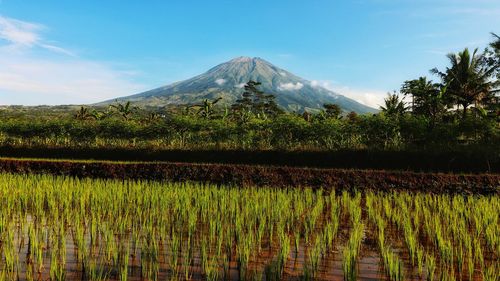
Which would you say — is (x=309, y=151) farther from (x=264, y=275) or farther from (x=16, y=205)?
(x=264, y=275)

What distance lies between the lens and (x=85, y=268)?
502 cm

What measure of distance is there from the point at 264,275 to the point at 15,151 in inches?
1145

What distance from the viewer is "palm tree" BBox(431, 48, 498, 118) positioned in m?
39.1

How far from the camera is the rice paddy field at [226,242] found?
501 centimetres

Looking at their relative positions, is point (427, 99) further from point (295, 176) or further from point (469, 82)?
point (295, 176)

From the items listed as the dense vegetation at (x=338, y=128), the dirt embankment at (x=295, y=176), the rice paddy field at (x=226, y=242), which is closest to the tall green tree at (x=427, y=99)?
the dense vegetation at (x=338, y=128)

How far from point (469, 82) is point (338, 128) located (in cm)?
1866

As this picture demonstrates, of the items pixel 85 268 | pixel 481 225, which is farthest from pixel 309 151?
pixel 85 268

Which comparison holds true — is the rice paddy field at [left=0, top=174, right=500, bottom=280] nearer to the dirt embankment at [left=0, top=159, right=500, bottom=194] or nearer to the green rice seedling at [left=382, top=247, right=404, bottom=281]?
the green rice seedling at [left=382, top=247, right=404, bottom=281]

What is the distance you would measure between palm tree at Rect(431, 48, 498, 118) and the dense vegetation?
0.27ft

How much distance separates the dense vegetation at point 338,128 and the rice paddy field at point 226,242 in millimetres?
15527

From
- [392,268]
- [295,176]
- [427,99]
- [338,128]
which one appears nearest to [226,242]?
[392,268]

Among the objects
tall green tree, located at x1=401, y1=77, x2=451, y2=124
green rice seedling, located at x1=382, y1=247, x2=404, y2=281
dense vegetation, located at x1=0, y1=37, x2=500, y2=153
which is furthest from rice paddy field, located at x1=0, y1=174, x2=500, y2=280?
tall green tree, located at x1=401, y1=77, x2=451, y2=124

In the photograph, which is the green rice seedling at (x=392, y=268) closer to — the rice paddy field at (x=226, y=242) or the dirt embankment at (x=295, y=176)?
the rice paddy field at (x=226, y=242)
